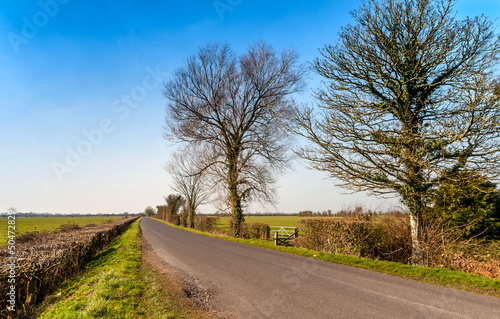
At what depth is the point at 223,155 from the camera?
2073 centimetres

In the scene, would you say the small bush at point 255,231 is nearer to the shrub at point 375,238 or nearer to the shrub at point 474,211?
the shrub at point 375,238

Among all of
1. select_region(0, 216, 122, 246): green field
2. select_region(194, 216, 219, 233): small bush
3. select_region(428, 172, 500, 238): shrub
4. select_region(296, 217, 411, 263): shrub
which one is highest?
select_region(428, 172, 500, 238): shrub

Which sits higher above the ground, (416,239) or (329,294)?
(416,239)

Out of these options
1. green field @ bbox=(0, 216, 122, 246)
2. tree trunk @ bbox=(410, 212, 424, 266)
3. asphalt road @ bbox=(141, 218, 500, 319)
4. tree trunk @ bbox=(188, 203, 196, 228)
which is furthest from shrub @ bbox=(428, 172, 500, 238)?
tree trunk @ bbox=(188, 203, 196, 228)

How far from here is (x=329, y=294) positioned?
5898 millimetres

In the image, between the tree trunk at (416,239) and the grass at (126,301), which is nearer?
the grass at (126,301)

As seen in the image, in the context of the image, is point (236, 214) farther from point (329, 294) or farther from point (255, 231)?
point (329, 294)

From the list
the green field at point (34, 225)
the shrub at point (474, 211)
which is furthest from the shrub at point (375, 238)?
the green field at point (34, 225)

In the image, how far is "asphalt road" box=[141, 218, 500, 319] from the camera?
488 cm

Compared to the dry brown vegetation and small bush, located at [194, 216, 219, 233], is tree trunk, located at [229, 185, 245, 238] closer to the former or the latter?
small bush, located at [194, 216, 219, 233]

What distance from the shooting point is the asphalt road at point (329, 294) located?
4883 millimetres

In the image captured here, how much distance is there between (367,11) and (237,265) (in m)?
10.5

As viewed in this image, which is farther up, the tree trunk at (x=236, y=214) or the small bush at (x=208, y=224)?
the tree trunk at (x=236, y=214)

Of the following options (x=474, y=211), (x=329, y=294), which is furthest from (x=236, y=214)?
(x=329, y=294)
